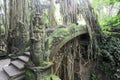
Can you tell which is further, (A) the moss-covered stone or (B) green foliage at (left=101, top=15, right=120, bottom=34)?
(B) green foliage at (left=101, top=15, right=120, bottom=34)

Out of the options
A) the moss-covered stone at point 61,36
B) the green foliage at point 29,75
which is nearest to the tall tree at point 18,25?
the moss-covered stone at point 61,36

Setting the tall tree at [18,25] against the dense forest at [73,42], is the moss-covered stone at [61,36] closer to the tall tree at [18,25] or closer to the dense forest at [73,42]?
the dense forest at [73,42]

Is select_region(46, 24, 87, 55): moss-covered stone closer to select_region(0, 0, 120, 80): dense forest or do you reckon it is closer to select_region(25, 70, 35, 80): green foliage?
select_region(0, 0, 120, 80): dense forest

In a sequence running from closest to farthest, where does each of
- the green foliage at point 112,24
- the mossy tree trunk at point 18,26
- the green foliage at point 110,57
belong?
the green foliage at point 110,57 < the mossy tree trunk at point 18,26 < the green foliage at point 112,24

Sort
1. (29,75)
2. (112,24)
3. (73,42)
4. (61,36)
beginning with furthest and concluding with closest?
1. (112,24)
2. (73,42)
3. (61,36)
4. (29,75)

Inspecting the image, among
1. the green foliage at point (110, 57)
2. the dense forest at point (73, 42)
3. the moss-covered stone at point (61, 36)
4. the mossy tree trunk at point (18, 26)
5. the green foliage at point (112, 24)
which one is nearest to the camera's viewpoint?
the moss-covered stone at point (61, 36)

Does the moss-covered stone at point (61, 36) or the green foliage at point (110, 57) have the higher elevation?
the moss-covered stone at point (61, 36)

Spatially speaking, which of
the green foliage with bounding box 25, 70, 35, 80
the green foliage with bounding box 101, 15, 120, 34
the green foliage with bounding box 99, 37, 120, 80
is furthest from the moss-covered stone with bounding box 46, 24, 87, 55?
the green foliage with bounding box 101, 15, 120, 34

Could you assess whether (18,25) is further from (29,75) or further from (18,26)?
(29,75)

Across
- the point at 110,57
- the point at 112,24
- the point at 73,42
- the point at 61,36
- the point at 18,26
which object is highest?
the point at 112,24

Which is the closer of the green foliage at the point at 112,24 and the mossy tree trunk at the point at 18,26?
the mossy tree trunk at the point at 18,26

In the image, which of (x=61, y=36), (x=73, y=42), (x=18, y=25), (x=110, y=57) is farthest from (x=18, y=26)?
(x=110, y=57)

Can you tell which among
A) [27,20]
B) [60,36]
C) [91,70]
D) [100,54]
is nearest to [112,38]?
[100,54]

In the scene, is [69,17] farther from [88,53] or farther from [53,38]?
[88,53]
